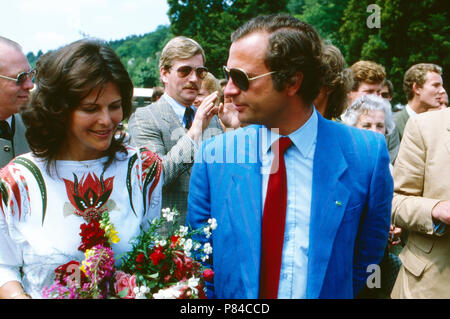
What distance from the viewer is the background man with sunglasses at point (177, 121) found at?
337 cm

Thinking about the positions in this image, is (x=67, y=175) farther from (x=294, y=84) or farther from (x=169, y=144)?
(x=169, y=144)

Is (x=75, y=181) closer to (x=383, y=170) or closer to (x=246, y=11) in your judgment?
(x=383, y=170)

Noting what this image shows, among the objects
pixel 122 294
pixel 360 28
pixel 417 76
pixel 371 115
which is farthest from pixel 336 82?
pixel 360 28

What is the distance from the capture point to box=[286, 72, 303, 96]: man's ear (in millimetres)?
2293

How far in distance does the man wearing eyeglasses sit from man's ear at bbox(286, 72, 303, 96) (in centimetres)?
201

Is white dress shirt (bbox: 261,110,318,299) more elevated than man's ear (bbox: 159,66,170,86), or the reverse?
man's ear (bbox: 159,66,170,86)

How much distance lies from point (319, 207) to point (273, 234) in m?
0.27

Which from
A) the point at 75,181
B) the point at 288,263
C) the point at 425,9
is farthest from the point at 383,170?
the point at 425,9

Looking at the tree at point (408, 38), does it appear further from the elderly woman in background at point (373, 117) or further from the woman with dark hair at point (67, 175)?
the woman with dark hair at point (67, 175)

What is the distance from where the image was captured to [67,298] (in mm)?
1695

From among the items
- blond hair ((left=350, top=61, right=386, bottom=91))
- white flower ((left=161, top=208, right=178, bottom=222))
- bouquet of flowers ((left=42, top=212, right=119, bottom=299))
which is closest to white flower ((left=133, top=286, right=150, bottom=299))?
bouquet of flowers ((left=42, top=212, right=119, bottom=299))

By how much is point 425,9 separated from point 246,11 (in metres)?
15.5

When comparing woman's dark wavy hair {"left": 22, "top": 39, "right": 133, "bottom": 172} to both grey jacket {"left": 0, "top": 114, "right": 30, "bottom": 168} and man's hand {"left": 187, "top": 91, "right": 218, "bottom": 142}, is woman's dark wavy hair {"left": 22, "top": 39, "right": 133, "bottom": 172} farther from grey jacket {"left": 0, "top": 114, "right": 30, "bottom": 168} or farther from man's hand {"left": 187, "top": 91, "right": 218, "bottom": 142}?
man's hand {"left": 187, "top": 91, "right": 218, "bottom": 142}

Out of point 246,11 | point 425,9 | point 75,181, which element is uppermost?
point 246,11
